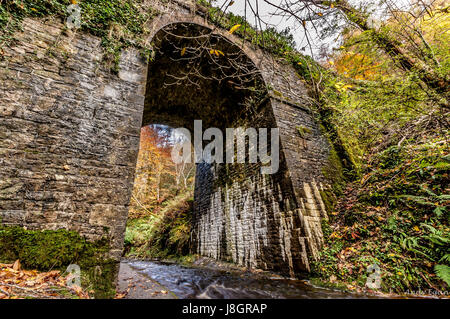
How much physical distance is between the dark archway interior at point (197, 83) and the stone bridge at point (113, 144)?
0.06 meters

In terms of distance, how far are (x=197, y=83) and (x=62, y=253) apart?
603 cm

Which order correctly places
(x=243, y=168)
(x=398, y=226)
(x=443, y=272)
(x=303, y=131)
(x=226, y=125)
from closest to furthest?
(x=443, y=272), (x=398, y=226), (x=303, y=131), (x=243, y=168), (x=226, y=125)

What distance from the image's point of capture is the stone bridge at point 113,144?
264cm

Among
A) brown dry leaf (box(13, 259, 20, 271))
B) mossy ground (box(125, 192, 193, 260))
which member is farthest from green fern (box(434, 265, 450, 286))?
mossy ground (box(125, 192, 193, 260))

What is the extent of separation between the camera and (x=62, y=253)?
244 cm

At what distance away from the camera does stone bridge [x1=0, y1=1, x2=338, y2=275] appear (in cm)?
264

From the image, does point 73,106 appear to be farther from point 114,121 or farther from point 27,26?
point 27,26

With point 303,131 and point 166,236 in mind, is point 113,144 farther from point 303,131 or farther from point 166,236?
point 166,236

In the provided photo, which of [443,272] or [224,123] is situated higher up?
[224,123]

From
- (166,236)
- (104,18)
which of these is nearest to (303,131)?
(104,18)

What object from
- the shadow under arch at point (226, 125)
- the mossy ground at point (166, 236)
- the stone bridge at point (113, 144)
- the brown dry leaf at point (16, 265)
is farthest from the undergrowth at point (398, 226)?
the mossy ground at point (166, 236)

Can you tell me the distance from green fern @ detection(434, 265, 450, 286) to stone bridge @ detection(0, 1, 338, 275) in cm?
178

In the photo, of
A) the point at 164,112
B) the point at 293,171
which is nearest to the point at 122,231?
the point at 293,171

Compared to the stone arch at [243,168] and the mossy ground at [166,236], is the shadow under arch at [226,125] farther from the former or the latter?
the mossy ground at [166,236]
